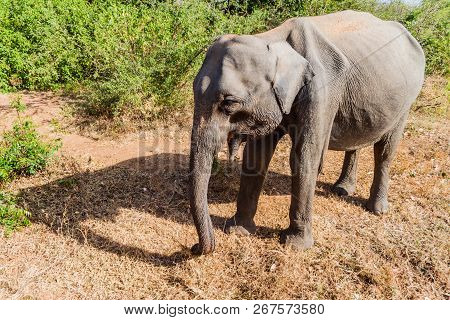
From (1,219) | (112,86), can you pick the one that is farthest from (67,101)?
(1,219)

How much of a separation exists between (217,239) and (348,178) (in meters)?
2.14

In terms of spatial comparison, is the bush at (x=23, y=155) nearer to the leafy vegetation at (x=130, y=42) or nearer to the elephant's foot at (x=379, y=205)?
the leafy vegetation at (x=130, y=42)

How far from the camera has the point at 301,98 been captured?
311cm

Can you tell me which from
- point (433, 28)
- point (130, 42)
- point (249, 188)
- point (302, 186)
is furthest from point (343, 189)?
point (433, 28)

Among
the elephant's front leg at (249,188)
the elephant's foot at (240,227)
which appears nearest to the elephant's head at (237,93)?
the elephant's front leg at (249,188)

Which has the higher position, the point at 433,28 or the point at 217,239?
the point at 433,28

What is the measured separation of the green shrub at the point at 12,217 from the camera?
4.03 metres

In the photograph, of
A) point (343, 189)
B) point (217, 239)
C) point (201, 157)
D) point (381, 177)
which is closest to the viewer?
point (201, 157)

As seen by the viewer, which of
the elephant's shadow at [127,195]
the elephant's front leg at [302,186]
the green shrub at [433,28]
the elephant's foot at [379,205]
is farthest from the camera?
the green shrub at [433,28]

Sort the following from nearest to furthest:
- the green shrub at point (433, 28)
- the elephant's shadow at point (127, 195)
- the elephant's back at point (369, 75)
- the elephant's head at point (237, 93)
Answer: the elephant's head at point (237, 93) < the elephant's back at point (369, 75) < the elephant's shadow at point (127, 195) < the green shrub at point (433, 28)

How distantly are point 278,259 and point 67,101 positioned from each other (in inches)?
251

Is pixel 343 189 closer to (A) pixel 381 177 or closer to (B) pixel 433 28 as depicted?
(A) pixel 381 177

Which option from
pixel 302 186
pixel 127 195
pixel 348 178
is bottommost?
pixel 127 195

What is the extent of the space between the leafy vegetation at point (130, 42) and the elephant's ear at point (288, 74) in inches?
144
